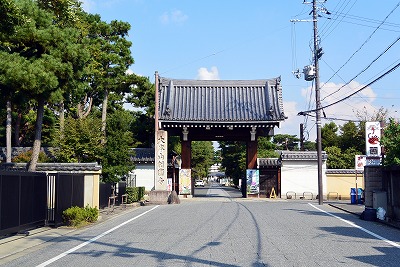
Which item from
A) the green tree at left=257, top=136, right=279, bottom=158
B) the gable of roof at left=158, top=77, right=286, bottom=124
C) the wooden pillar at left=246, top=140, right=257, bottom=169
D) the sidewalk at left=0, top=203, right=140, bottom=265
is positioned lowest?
the sidewalk at left=0, top=203, right=140, bottom=265

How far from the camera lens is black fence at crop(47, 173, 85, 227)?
53.6 feet

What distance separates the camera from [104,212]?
23.2 m

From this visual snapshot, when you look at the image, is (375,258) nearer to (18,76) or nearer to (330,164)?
(18,76)

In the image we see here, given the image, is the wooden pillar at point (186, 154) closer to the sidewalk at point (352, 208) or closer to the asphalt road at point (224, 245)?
the sidewalk at point (352, 208)

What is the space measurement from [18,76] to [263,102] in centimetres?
2596

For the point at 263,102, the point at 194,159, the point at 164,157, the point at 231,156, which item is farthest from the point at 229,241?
the point at 194,159

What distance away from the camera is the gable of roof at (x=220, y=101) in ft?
124

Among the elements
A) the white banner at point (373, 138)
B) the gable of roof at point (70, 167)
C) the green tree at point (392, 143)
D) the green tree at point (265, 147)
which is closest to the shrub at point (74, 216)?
the gable of roof at point (70, 167)

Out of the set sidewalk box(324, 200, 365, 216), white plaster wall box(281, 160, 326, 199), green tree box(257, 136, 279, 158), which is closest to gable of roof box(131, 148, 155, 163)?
white plaster wall box(281, 160, 326, 199)

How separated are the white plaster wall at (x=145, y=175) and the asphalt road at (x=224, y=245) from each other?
80.2 ft

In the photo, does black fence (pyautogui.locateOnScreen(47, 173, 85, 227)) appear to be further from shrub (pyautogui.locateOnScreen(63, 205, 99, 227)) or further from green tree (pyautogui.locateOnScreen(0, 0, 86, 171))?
green tree (pyautogui.locateOnScreen(0, 0, 86, 171))

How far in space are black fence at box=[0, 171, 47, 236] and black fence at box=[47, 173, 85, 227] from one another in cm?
46

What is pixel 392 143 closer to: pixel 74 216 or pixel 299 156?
pixel 74 216

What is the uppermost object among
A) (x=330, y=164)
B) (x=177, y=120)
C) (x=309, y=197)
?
(x=177, y=120)
